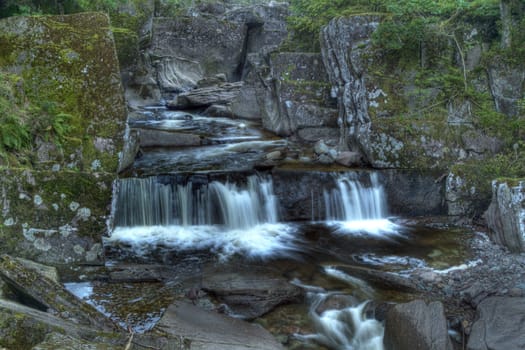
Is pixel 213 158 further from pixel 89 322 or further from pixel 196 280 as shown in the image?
pixel 89 322

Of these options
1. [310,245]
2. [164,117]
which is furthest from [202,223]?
[164,117]

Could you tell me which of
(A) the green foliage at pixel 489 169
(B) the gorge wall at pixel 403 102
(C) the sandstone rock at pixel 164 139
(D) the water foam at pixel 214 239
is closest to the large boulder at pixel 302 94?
(B) the gorge wall at pixel 403 102

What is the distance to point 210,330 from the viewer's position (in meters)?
4.46

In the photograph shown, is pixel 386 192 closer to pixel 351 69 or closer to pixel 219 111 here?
pixel 351 69

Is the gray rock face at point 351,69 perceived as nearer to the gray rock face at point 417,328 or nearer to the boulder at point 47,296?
the gray rock face at point 417,328

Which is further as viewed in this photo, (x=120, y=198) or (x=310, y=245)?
(x=120, y=198)

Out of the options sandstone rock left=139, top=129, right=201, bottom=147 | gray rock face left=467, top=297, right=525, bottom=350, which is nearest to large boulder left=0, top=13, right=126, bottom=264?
gray rock face left=467, top=297, right=525, bottom=350

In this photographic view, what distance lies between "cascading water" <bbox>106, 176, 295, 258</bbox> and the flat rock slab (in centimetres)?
259

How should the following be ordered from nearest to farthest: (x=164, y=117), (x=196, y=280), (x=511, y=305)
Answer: (x=511, y=305) < (x=196, y=280) < (x=164, y=117)

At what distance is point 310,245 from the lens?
303 inches

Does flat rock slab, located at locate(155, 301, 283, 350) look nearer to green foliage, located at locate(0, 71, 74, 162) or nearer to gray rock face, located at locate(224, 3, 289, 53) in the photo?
green foliage, located at locate(0, 71, 74, 162)

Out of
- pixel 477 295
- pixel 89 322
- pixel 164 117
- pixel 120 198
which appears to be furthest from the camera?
pixel 164 117

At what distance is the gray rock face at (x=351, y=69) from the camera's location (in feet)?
33.9

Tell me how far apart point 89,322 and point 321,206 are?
19.9 ft
